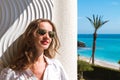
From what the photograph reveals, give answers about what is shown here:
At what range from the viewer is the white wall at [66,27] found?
2975 millimetres

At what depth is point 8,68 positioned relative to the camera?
2.49 meters

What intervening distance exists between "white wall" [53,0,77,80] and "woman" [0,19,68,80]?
1.38 ft

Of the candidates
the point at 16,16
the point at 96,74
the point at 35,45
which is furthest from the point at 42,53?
the point at 96,74

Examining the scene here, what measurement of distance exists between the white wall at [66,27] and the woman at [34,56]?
42 centimetres

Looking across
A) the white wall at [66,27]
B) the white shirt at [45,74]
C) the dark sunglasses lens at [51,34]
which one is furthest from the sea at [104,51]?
the dark sunglasses lens at [51,34]

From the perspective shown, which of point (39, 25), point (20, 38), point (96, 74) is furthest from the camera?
point (96, 74)

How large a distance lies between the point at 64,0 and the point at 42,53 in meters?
0.62

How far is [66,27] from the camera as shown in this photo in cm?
298

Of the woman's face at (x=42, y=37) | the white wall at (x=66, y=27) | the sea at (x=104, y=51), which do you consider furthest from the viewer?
the sea at (x=104, y=51)

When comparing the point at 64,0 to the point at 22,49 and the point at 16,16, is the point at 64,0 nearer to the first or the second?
the point at 16,16

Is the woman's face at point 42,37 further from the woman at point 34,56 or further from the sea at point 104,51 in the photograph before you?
the sea at point 104,51

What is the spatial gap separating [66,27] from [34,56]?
57 centimetres

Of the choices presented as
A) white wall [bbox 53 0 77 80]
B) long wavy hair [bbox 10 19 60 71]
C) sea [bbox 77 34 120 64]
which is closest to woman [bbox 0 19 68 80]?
long wavy hair [bbox 10 19 60 71]

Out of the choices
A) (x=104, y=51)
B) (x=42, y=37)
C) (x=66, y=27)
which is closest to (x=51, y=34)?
(x=42, y=37)
